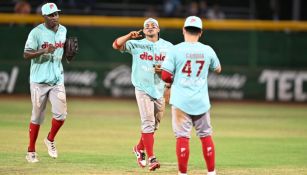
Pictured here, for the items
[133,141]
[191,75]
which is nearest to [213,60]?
[191,75]

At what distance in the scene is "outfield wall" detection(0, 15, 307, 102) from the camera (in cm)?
2480

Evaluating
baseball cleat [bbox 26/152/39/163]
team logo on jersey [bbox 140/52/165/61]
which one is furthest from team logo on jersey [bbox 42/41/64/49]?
baseball cleat [bbox 26/152/39/163]

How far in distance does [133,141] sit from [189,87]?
5182 mm

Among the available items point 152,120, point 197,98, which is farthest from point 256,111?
point 197,98

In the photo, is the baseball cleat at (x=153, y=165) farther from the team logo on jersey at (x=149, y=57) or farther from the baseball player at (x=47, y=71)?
the baseball player at (x=47, y=71)

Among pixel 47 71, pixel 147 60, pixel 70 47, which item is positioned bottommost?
pixel 47 71

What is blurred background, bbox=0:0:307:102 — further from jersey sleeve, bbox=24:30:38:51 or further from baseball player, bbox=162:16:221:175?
baseball player, bbox=162:16:221:175

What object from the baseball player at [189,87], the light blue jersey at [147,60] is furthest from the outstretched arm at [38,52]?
the baseball player at [189,87]

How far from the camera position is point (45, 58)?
11938 millimetres

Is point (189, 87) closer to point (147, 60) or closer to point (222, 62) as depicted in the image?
point (147, 60)

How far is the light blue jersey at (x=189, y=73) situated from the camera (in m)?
9.58

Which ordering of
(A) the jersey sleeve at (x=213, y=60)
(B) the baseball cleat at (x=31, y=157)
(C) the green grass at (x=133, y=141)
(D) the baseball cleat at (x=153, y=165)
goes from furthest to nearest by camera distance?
1. (B) the baseball cleat at (x=31, y=157)
2. (C) the green grass at (x=133, y=141)
3. (D) the baseball cleat at (x=153, y=165)
4. (A) the jersey sleeve at (x=213, y=60)

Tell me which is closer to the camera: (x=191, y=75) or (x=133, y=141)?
(x=191, y=75)

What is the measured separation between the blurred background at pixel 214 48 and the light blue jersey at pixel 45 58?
12.6m
